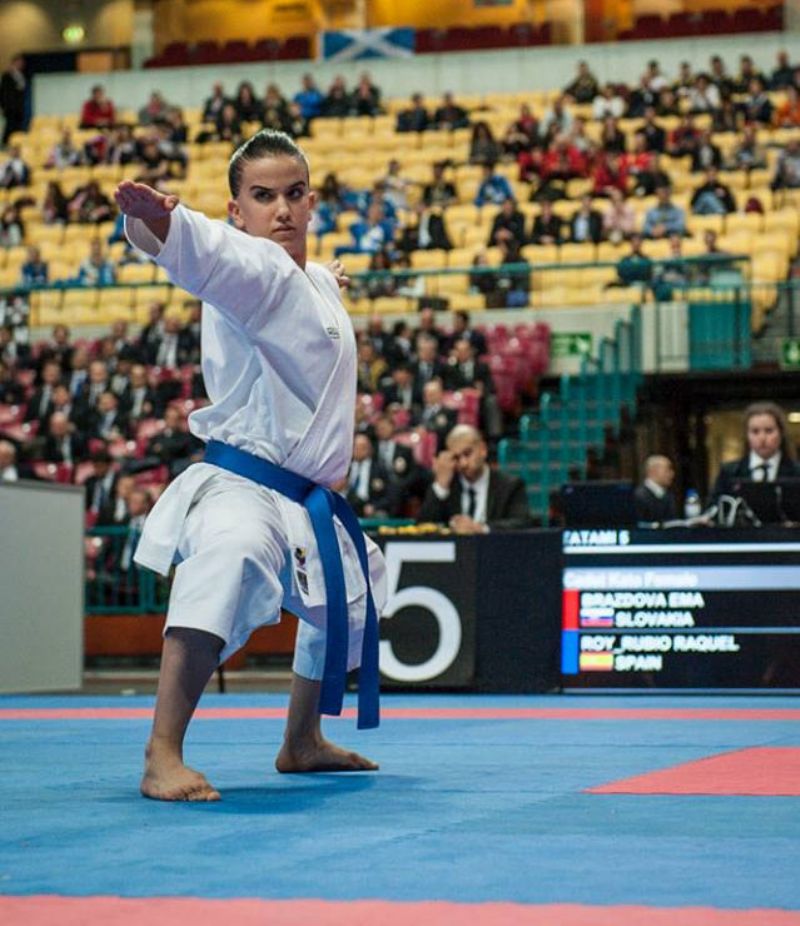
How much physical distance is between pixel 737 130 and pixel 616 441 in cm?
868

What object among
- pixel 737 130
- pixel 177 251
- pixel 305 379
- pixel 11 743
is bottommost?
pixel 11 743

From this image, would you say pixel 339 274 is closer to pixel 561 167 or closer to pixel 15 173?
pixel 561 167

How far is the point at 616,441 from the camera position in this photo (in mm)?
16562

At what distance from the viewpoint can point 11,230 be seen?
981 inches

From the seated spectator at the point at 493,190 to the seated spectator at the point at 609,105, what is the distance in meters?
2.22

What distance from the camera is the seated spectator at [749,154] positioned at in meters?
22.8

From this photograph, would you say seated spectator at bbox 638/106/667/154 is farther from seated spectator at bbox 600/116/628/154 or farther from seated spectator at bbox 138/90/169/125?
seated spectator at bbox 138/90/169/125

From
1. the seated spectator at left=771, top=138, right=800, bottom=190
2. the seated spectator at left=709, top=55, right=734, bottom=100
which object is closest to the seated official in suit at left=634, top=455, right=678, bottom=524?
the seated spectator at left=771, top=138, right=800, bottom=190

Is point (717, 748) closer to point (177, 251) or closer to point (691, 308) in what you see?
point (177, 251)

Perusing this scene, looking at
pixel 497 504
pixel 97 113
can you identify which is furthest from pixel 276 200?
pixel 97 113

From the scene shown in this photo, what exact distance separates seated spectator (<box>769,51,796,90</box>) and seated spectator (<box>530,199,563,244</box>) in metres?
4.82

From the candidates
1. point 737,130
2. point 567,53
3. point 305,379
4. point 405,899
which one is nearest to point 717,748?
point 305,379

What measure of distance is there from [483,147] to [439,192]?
1.17 metres

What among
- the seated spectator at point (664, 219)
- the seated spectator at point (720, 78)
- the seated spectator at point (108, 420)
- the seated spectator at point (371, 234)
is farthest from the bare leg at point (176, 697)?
the seated spectator at point (720, 78)
